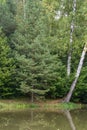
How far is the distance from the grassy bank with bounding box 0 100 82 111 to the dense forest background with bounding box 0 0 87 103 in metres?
0.59

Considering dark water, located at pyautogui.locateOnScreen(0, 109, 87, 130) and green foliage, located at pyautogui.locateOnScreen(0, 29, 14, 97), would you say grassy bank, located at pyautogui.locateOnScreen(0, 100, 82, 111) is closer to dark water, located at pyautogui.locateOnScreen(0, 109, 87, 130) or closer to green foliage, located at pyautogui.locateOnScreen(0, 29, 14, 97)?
green foliage, located at pyautogui.locateOnScreen(0, 29, 14, 97)

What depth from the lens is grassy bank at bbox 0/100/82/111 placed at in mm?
20909

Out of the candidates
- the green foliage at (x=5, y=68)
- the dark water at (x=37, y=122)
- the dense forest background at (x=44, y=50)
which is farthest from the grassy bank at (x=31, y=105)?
the dark water at (x=37, y=122)

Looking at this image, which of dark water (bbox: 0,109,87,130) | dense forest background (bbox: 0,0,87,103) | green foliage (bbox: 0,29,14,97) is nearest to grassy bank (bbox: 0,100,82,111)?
dense forest background (bbox: 0,0,87,103)

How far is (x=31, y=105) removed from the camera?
21.6m

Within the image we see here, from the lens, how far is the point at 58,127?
45.0ft

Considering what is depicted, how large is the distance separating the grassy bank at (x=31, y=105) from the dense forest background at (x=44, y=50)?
1.94 feet

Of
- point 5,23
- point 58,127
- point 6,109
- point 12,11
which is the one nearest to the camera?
point 58,127

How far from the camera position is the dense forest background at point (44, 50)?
21531 millimetres

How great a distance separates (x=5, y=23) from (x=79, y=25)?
19.7 feet

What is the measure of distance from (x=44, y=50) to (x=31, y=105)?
383 centimetres

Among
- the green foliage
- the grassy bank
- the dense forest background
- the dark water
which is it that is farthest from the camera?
the green foliage

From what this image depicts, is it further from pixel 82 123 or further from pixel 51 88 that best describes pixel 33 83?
pixel 82 123

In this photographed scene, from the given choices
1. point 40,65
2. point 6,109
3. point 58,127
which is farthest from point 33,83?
point 58,127
